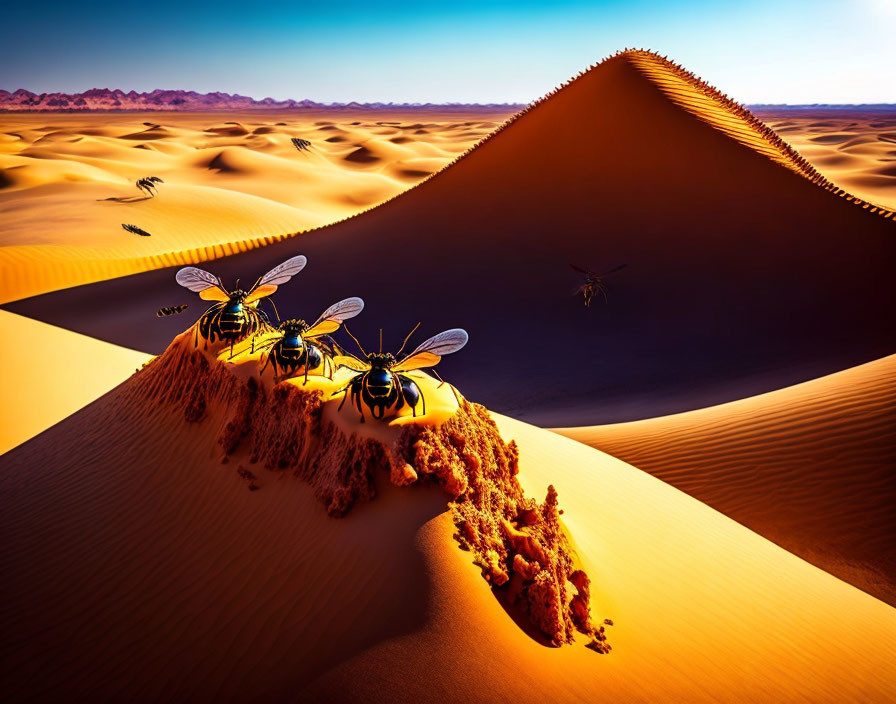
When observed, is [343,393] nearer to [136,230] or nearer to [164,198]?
[136,230]

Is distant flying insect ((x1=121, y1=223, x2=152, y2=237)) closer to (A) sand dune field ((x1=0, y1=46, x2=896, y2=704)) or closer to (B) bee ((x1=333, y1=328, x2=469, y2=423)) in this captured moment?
(A) sand dune field ((x1=0, y1=46, x2=896, y2=704))

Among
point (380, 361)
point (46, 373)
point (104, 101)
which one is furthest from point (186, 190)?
point (104, 101)

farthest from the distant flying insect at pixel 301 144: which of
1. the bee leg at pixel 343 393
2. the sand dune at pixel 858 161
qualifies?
the bee leg at pixel 343 393

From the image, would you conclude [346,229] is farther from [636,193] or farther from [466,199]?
[636,193]

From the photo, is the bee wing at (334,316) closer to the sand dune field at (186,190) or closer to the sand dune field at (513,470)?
the sand dune field at (513,470)

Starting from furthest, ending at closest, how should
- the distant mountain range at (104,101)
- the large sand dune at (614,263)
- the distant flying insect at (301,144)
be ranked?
the distant mountain range at (104,101) < the distant flying insect at (301,144) < the large sand dune at (614,263)

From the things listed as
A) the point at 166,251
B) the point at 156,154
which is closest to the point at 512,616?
the point at 166,251

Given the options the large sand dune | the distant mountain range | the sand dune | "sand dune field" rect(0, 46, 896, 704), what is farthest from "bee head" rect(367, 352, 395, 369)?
the distant mountain range
